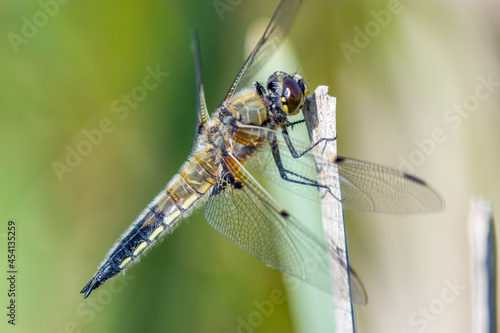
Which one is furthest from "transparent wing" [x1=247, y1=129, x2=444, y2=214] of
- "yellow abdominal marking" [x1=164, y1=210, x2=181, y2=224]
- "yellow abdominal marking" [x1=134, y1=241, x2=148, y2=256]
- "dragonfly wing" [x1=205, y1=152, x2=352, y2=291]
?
"yellow abdominal marking" [x1=134, y1=241, x2=148, y2=256]

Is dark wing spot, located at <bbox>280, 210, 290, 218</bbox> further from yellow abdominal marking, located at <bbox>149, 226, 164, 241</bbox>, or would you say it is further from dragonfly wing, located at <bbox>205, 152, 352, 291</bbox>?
yellow abdominal marking, located at <bbox>149, 226, 164, 241</bbox>

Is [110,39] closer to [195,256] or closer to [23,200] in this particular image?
[23,200]

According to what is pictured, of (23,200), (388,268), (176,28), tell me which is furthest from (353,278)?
(176,28)

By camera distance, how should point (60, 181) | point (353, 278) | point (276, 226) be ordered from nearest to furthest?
1. point (353, 278)
2. point (276, 226)
3. point (60, 181)

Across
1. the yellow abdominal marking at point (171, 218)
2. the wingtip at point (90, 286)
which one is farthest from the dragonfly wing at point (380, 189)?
the wingtip at point (90, 286)

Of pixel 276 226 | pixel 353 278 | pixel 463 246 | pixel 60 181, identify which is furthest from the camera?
pixel 60 181

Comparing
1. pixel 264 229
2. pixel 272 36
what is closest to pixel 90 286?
pixel 264 229
